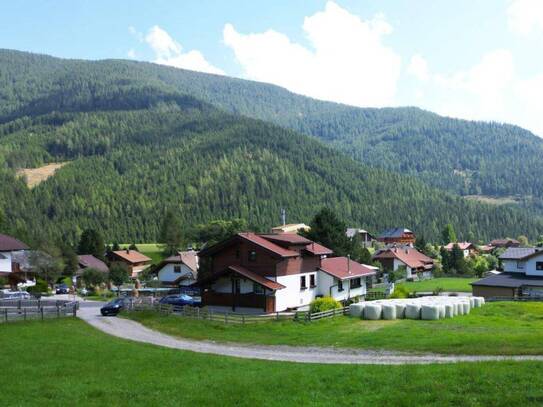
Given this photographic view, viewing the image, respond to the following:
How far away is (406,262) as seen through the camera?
118 metres

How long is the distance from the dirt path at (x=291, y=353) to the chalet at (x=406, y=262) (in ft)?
274

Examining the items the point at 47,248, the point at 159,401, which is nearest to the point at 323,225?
the point at 47,248

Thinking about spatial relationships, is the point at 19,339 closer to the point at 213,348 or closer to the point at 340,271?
the point at 213,348

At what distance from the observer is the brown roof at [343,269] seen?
6272cm

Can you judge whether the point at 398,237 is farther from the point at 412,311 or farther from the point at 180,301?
Result: the point at 412,311

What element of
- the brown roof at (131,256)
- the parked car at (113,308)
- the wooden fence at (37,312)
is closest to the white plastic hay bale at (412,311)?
the parked car at (113,308)

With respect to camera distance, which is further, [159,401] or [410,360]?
[410,360]

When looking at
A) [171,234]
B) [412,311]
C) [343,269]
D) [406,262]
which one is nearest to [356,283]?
[343,269]

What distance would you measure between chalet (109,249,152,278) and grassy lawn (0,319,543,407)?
3656 inches

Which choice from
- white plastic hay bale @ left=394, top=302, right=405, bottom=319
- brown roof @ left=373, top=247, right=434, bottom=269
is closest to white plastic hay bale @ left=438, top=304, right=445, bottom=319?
white plastic hay bale @ left=394, top=302, right=405, bottom=319

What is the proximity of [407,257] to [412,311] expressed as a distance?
77.6m

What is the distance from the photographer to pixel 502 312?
1983 inches

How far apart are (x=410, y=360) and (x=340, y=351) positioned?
4.75 metres

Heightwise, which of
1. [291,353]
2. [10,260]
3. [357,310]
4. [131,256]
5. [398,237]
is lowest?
[291,353]
